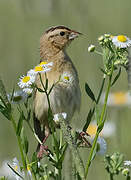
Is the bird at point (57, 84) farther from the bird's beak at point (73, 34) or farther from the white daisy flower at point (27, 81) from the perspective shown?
the white daisy flower at point (27, 81)

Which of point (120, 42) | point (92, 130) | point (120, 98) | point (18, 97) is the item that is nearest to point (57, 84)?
point (92, 130)

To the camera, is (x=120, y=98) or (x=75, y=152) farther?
(x=120, y=98)

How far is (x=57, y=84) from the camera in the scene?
3.20 metres

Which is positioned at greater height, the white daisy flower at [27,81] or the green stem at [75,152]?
the white daisy flower at [27,81]

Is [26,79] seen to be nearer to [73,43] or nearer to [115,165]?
[115,165]

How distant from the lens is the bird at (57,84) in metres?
3.13

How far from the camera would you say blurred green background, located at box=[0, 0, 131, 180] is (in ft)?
11.4

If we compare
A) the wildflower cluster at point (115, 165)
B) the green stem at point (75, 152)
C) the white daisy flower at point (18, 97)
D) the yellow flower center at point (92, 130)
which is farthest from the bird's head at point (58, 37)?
the green stem at point (75, 152)

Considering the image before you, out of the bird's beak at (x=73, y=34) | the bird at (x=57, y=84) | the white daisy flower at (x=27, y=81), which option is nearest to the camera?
the white daisy flower at (x=27, y=81)

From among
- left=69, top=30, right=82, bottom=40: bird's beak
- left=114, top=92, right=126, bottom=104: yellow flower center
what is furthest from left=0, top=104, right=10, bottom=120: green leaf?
left=114, top=92, right=126, bottom=104: yellow flower center

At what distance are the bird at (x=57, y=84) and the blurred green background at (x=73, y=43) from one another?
157mm

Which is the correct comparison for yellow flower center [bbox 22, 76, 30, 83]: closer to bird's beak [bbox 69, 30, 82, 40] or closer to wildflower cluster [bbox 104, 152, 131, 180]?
A: wildflower cluster [bbox 104, 152, 131, 180]

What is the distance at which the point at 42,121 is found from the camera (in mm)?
3232

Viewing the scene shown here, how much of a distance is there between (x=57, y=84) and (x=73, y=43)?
6.13ft
